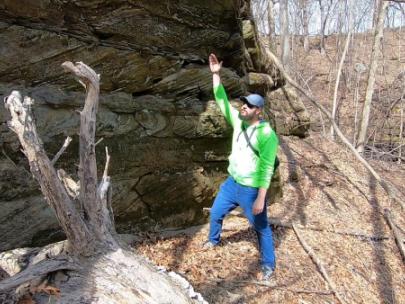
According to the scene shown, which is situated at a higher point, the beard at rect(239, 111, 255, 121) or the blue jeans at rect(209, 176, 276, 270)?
the beard at rect(239, 111, 255, 121)

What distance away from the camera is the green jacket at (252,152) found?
4086 mm

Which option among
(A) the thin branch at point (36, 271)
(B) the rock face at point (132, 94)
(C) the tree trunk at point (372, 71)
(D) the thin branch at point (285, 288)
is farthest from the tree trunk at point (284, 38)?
(A) the thin branch at point (36, 271)

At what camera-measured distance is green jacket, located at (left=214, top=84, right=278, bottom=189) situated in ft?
13.4

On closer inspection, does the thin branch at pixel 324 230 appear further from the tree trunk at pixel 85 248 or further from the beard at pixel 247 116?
the tree trunk at pixel 85 248

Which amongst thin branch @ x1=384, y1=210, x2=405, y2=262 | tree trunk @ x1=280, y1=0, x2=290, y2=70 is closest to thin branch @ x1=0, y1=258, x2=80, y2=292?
thin branch @ x1=384, y1=210, x2=405, y2=262

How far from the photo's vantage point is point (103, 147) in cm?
481

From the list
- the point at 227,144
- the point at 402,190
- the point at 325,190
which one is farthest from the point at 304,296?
the point at 402,190

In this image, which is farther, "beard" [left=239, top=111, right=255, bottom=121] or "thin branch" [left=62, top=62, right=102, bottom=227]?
"beard" [left=239, top=111, right=255, bottom=121]

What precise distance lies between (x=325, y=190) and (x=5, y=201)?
6061 mm

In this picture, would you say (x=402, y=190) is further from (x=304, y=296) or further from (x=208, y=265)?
(x=208, y=265)

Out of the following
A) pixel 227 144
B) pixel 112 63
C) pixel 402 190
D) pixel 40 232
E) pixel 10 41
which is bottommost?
pixel 402 190

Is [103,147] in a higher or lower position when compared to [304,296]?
higher

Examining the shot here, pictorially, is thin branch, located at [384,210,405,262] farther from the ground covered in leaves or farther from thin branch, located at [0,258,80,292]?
thin branch, located at [0,258,80,292]

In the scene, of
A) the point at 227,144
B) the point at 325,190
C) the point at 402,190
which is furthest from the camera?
the point at 402,190
